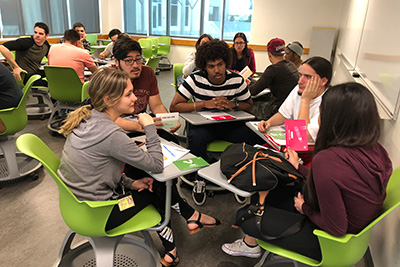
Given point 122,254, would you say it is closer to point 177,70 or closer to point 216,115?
point 216,115

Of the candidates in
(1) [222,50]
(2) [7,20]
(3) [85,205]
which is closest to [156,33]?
(2) [7,20]

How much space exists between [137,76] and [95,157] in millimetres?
1169

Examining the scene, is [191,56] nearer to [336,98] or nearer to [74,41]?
[74,41]

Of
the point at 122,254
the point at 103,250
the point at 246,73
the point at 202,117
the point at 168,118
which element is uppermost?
the point at 246,73

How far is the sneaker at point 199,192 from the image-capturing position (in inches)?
99.0

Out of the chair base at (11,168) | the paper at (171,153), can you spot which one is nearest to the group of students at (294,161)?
the paper at (171,153)

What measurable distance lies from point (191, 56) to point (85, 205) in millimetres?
2698

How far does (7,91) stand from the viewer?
8.61 feet

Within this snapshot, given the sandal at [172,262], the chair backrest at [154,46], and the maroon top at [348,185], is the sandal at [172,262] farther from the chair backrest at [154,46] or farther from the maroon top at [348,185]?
the chair backrest at [154,46]

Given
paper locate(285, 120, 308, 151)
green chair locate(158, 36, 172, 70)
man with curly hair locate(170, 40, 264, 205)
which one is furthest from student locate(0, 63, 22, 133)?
green chair locate(158, 36, 172, 70)

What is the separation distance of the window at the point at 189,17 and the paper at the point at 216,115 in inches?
240

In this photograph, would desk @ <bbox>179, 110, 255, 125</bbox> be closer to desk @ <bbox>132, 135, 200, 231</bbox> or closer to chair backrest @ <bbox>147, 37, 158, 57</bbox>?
desk @ <bbox>132, 135, 200, 231</bbox>

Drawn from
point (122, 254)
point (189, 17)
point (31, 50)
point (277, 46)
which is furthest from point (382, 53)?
point (189, 17)

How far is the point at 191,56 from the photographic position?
12.1 ft
